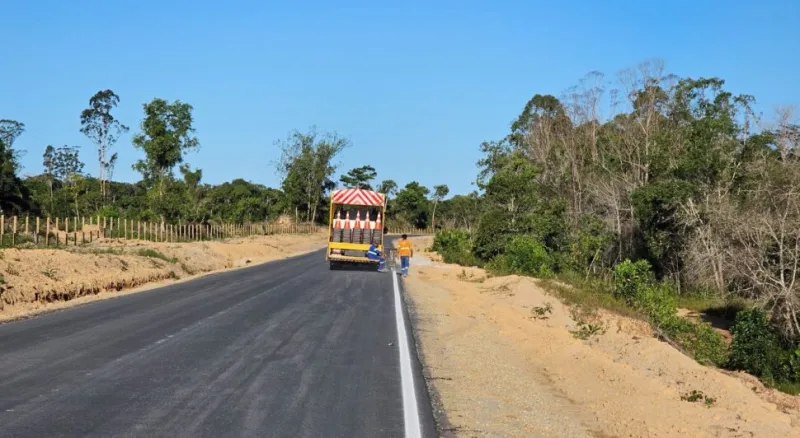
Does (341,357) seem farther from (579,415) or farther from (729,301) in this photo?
(729,301)

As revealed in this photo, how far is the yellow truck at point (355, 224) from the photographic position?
28266 mm

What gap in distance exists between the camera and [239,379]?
7.95 meters

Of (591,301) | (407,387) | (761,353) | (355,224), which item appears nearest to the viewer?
(407,387)

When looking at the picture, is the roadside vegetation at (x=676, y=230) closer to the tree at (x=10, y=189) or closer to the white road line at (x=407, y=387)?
the white road line at (x=407, y=387)

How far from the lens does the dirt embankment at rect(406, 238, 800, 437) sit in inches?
279

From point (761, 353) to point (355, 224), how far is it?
16.6 metres

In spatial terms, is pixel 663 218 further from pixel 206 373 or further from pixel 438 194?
pixel 438 194

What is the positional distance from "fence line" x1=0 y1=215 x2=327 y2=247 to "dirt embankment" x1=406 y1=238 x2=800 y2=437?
17973 mm

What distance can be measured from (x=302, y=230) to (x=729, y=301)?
62.1m

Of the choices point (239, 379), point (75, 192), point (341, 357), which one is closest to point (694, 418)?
point (341, 357)

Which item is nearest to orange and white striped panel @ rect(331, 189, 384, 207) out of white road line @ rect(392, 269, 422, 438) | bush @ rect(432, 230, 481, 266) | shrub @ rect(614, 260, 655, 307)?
shrub @ rect(614, 260, 655, 307)

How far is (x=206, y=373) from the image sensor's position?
26.9ft

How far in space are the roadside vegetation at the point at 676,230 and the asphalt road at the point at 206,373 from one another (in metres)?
8.79

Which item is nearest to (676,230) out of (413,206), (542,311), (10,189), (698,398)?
(542,311)
